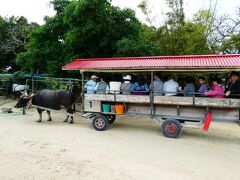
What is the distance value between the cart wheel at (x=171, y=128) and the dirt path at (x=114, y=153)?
0.21 m

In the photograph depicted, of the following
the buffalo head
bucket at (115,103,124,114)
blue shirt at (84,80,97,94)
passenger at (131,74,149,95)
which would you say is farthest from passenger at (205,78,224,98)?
the buffalo head

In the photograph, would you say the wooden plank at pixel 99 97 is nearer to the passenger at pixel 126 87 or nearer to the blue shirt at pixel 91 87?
the blue shirt at pixel 91 87

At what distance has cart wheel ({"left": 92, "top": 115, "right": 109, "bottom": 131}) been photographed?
888 cm

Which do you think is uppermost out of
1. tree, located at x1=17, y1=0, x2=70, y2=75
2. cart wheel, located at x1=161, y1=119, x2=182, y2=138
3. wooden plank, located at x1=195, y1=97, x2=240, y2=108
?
tree, located at x1=17, y1=0, x2=70, y2=75

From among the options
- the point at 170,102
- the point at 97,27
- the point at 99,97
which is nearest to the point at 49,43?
the point at 97,27

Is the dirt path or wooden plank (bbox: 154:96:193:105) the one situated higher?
wooden plank (bbox: 154:96:193:105)

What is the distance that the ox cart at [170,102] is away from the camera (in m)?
7.48

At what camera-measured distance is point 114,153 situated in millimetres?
6402

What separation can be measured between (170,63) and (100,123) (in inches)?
116

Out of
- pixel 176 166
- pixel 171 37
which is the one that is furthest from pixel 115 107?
pixel 171 37

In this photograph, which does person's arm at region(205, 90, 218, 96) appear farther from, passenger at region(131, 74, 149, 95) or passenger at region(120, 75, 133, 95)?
passenger at region(120, 75, 133, 95)

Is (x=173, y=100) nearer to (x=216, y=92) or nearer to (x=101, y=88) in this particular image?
(x=216, y=92)

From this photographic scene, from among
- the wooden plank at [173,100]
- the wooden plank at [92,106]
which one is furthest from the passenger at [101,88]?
the wooden plank at [173,100]

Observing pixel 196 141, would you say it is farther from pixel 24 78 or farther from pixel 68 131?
pixel 24 78
